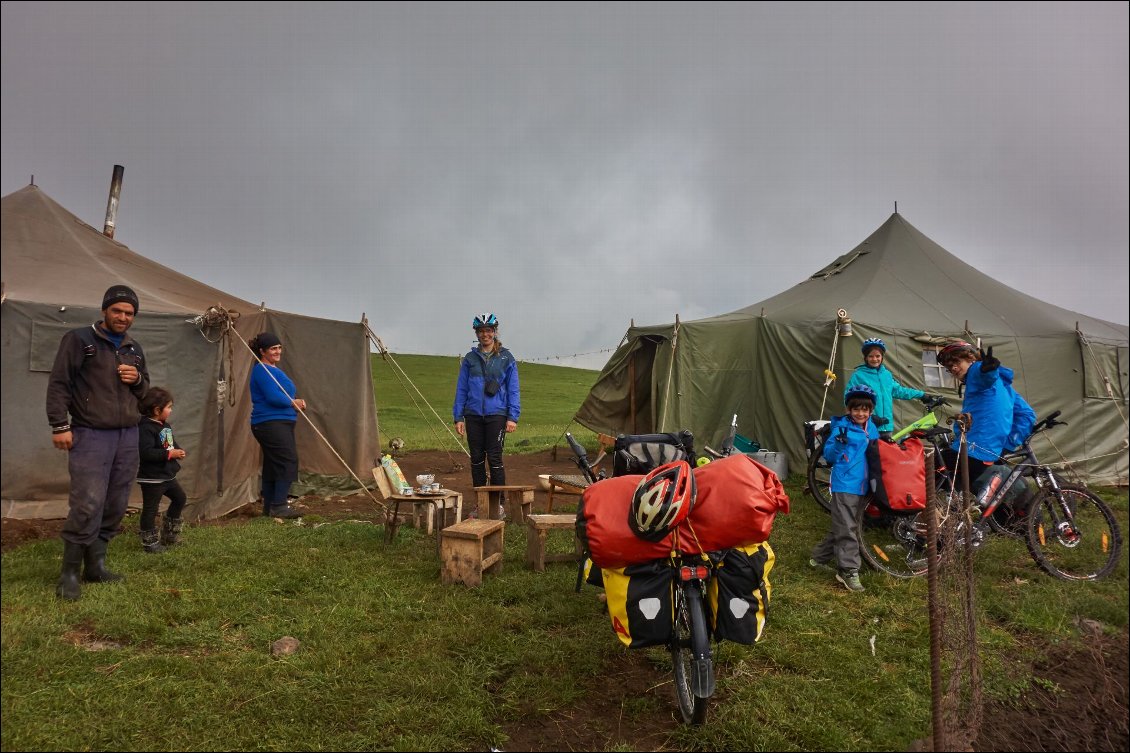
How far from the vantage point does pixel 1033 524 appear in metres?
5.12

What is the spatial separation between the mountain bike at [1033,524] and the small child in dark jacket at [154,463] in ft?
19.2

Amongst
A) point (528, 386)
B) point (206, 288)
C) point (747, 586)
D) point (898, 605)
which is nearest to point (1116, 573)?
point (898, 605)

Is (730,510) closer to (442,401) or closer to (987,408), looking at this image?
(987,408)

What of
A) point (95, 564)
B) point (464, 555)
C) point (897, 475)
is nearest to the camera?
point (95, 564)

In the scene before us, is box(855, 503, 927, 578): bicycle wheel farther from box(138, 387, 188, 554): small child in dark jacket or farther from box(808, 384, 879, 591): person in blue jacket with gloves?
box(138, 387, 188, 554): small child in dark jacket

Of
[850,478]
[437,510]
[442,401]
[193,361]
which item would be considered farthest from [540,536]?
[442,401]

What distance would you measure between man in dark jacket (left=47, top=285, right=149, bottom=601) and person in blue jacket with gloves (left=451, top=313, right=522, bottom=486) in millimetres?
3154

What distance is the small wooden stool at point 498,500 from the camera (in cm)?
585

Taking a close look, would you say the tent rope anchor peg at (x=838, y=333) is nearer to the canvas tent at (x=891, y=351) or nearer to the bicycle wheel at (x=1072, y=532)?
the canvas tent at (x=891, y=351)

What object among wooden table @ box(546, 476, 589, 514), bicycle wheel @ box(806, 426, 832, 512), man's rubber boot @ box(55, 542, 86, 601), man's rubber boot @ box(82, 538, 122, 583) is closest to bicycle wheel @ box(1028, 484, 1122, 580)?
bicycle wheel @ box(806, 426, 832, 512)

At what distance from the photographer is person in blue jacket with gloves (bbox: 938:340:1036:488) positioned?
5238 millimetres

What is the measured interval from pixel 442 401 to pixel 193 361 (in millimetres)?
24332

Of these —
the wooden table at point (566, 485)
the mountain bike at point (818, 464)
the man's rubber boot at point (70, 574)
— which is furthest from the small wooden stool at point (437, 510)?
the mountain bike at point (818, 464)

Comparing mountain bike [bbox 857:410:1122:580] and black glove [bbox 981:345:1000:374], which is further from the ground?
black glove [bbox 981:345:1000:374]
